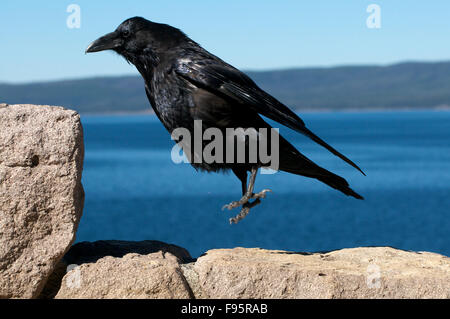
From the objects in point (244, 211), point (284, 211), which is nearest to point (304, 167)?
point (244, 211)

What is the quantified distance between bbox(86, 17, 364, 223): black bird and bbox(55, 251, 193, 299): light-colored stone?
Result: 858 mm

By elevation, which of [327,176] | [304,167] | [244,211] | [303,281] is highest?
[304,167]

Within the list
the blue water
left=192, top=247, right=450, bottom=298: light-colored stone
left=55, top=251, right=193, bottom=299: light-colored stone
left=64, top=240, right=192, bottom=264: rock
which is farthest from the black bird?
the blue water

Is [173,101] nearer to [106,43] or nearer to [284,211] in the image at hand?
[106,43]

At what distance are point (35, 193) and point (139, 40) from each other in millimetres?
1735

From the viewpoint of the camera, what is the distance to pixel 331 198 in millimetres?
56562

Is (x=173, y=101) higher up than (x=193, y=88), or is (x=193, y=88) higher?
(x=193, y=88)

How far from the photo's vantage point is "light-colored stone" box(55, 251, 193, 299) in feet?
18.8

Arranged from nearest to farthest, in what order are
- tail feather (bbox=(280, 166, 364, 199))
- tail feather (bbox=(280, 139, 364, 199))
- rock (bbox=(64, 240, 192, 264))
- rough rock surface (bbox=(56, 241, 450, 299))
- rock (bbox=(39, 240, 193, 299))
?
1. rough rock surface (bbox=(56, 241, 450, 299))
2. rock (bbox=(39, 240, 193, 299))
3. rock (bbox=(64, 240, 192, 264))
4. tail feather (bbox=(280, 139, 364, 199))
5. tail feather (bbox=(280, 166, 364, 199))

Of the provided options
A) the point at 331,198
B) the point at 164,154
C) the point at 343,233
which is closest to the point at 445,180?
the point at 331,198

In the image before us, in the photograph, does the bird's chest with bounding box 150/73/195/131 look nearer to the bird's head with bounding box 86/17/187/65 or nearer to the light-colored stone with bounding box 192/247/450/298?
the bird's head with bounding box 86/17/187/65

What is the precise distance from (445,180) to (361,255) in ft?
200

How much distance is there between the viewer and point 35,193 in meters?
5.65

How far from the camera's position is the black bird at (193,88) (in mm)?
6309
